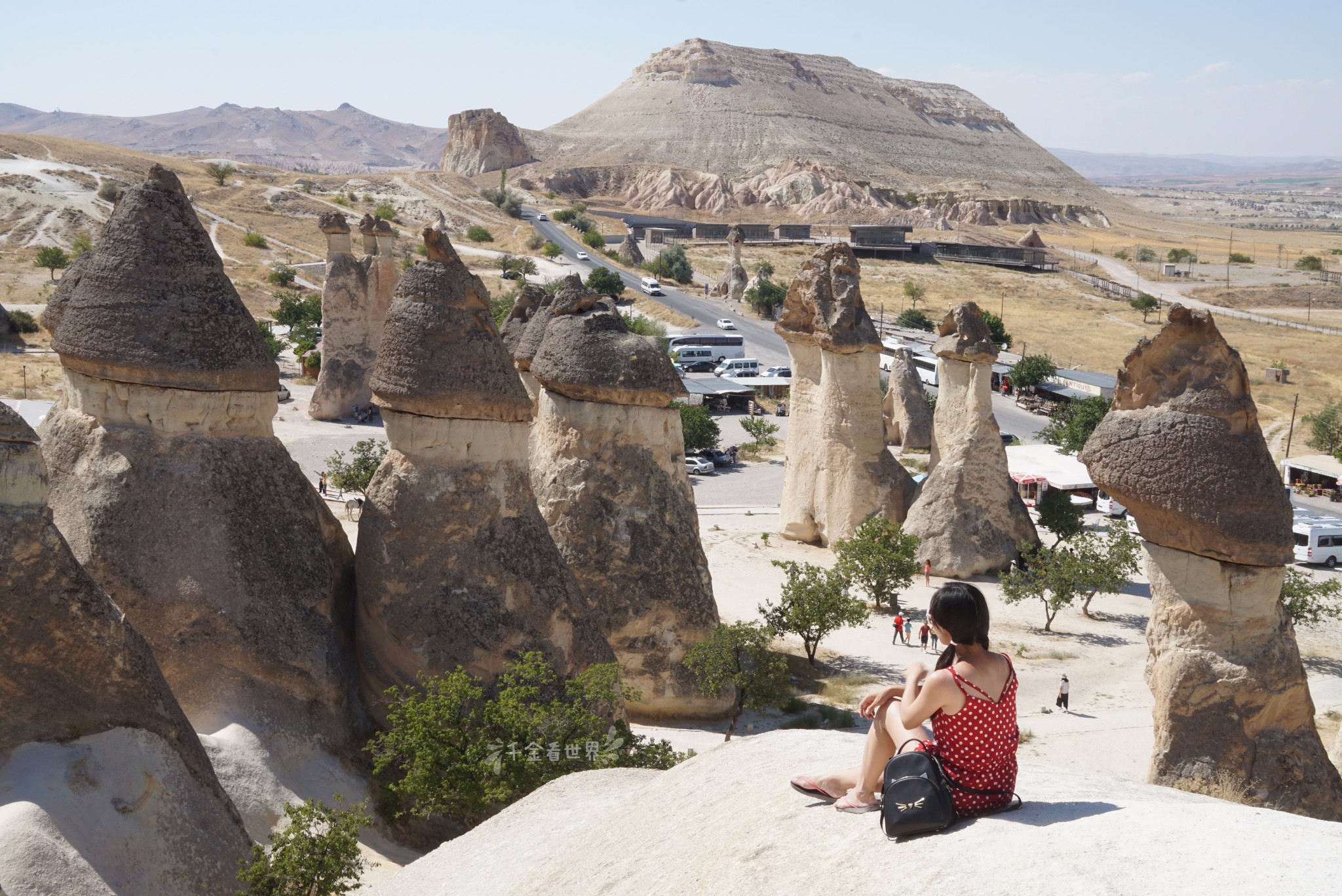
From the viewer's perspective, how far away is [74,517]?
11.1 metres

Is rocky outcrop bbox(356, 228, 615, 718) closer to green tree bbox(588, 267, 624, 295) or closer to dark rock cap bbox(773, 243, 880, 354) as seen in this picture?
dark rock cap bbox(773, 243, 880, 354)

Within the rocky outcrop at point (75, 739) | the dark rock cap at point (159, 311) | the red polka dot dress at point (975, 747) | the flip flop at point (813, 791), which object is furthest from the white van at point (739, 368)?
the red polka dot dress at point (975, 747)

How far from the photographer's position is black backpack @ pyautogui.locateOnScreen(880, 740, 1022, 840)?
547 cm

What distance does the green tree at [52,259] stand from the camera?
5766 cm

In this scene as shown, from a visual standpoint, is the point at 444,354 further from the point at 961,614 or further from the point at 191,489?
the point at 961,614

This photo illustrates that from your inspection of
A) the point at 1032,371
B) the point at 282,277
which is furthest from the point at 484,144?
the point at 1032,371

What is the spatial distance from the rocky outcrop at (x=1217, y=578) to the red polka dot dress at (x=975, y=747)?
5.97 metres

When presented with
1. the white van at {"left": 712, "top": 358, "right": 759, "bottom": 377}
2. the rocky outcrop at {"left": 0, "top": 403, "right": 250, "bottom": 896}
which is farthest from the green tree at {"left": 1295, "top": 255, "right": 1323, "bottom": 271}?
the rocky outcrop at {"left": 0, "top": 403, "right": 250, "bottom": 896}

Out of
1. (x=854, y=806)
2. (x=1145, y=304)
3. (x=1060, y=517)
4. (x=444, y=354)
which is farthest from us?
(x=1145, y=304)

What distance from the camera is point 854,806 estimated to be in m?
6.05

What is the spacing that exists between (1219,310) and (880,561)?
70.6 metres

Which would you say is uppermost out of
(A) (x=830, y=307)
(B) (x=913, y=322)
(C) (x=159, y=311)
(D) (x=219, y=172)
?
(D) (x=219, y=172)

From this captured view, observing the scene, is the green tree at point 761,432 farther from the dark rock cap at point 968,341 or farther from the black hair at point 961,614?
the black hair at point 961,614

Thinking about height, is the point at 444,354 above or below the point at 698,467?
above
